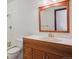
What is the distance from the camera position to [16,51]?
362 centimetres

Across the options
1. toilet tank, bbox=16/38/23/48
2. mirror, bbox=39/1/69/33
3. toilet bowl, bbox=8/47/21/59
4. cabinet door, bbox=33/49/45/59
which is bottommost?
toilet bowl, bbox=8/47/21/59

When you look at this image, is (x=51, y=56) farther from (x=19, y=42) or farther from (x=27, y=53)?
(x=19, y=42)

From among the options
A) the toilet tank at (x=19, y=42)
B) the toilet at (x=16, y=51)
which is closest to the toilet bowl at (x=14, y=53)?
the toilet at (x=16, y=51)

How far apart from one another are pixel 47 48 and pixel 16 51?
1295 millimetres

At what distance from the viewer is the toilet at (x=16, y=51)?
11.4 ft

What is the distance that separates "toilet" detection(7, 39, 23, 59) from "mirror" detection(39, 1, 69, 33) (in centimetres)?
82

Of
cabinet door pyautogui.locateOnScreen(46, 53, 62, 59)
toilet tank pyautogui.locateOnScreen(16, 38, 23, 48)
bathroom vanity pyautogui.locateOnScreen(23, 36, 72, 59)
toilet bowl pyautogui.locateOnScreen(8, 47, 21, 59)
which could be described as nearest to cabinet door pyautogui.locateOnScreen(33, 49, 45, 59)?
bathroom vanity pyautogui.locateOnScreen(23, 36, 72, 59)

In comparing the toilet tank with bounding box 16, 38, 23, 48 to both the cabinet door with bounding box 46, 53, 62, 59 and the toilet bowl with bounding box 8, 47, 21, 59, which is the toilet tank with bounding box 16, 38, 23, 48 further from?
the cabinet door with bounding box 46, 53, 62, 59

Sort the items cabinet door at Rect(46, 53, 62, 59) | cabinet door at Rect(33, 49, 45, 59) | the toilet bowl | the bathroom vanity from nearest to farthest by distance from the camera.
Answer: the bathroom vanity, cabinet door at Rect(46, 53, 62, 59), cabinet door at Rect(33, 49, 45, 59), the toilet bowl

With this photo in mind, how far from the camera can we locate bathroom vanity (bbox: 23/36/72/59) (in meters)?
2.27

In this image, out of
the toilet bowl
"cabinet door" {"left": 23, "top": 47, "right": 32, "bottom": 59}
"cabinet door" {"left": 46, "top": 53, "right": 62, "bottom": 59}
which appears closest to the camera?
"cabinet door" {"left": 46, "top": 53, "right": 62, "bottom": 59}

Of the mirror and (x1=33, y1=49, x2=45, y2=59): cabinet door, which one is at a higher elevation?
the mirror

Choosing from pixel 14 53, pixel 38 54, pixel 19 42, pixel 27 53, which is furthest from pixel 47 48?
pixel 19 42
